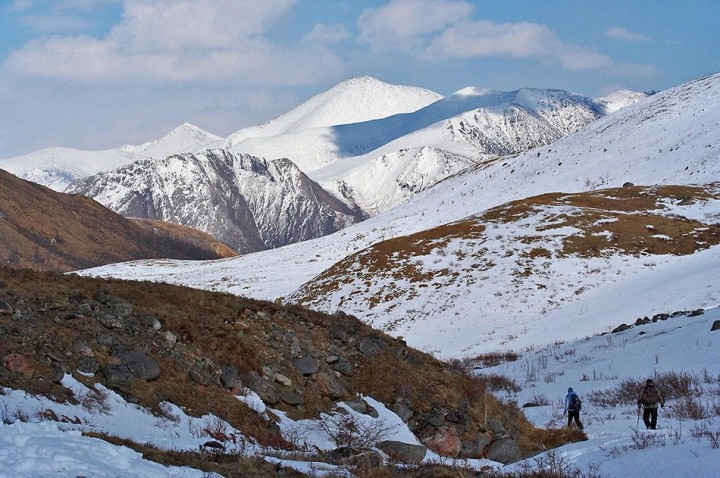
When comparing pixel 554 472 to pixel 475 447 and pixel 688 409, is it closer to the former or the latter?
pixel 475 447

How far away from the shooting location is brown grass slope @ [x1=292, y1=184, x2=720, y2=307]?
49.2 metres

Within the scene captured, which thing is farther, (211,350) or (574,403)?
(574,403)

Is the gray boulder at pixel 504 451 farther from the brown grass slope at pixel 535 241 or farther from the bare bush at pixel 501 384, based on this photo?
the brown grass slope at pixel 535 241

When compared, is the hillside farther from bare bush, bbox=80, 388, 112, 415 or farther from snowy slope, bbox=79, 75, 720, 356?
bare bush, bbox=80, 388, 112, 415

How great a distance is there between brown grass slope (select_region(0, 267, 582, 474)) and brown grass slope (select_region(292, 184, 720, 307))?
92.3 ft

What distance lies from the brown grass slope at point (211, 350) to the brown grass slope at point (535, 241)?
92.3ft

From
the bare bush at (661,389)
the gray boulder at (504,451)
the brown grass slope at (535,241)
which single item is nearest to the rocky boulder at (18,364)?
the gray boulder at (504,451)

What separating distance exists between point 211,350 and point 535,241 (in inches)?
1537

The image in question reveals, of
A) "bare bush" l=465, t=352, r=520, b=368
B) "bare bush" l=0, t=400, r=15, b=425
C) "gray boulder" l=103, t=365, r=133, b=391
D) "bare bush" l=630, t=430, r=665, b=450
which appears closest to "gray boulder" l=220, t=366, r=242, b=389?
"gray boulder" l=103, t=365, r=133, b=391

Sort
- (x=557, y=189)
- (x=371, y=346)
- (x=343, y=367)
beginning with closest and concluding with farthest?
(x=343, y=367) < (x=371, y=346) < (x=557, y=189)

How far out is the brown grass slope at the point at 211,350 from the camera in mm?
14141

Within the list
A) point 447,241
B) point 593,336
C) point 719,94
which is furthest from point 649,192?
point 719,94

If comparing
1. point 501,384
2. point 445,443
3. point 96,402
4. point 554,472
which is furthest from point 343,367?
point 501,384

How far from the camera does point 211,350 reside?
Answer: 1666 centimetres
